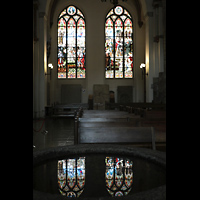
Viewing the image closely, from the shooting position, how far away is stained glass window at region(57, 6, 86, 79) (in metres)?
14.2

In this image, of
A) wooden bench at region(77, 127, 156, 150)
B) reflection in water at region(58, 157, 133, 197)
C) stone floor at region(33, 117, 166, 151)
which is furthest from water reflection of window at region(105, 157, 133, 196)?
stone floor at region(33, 117, 166, 151)

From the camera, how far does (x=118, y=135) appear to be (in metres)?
1.79

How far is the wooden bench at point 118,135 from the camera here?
175 centimetres

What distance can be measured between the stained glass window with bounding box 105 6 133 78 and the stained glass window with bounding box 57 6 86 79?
5.68 ft

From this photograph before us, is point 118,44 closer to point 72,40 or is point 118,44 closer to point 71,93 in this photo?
point 72,40

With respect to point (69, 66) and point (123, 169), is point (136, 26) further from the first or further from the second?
point (123, 169)

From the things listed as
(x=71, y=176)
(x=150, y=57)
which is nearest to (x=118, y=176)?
(x=71, y=176)

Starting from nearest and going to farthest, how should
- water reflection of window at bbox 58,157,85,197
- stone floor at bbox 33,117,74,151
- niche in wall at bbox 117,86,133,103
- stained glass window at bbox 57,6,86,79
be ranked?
water reflection of window at bbox 58,157,85,197 → stone floor at bbox 33,117,74,151 → niche in wall at bbox 117,86,133,103 → stained glass window at bbox 57,6,86,79

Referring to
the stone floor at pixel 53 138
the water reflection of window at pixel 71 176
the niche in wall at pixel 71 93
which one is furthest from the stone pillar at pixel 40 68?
the water reflection of window at pixel 71 176

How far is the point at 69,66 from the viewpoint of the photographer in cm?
1425

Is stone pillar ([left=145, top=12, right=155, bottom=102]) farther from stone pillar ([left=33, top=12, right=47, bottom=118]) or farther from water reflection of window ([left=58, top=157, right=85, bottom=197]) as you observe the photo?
water reflection of window ([left=58, top=157, right=85, bottom=197])

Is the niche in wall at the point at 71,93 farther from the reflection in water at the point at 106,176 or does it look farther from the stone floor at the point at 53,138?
the reflection in water at the point at 106,176
